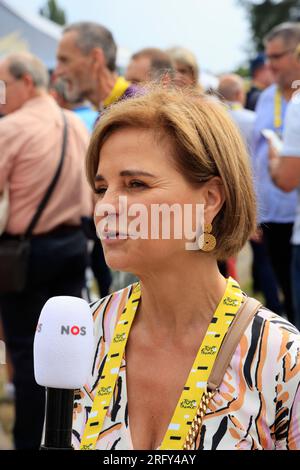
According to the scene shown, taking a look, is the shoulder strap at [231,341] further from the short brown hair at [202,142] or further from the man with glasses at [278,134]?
the man with glasses at [278,134]

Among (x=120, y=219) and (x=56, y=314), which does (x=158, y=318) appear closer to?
(x=120, y=219)

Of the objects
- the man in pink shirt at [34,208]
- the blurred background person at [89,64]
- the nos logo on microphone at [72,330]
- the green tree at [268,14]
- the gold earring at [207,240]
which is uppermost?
the green tree at [268,14]

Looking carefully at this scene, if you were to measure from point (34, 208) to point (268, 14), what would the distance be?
56.9m

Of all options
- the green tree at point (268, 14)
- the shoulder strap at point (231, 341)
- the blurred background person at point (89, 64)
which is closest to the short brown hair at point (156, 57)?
the blurred background person at point (89, 64)

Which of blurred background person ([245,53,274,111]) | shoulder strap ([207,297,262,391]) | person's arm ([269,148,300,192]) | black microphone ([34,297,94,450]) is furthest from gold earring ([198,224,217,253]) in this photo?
blurred background person ([245,53,274,111])

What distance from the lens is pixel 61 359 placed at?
54.3 inches

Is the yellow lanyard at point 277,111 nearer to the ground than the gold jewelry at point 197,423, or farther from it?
farther from it

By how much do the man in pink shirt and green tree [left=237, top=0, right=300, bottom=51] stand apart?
53960 mm

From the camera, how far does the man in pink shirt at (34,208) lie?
3.96 meters

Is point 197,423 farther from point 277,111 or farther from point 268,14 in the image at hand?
point 268,14

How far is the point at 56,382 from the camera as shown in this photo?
135 cm

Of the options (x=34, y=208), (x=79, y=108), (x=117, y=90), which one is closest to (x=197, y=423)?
(x=34, y=208)

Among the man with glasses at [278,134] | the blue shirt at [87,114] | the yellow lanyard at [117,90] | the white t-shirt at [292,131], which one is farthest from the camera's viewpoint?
the blue shirt at [87,114]
